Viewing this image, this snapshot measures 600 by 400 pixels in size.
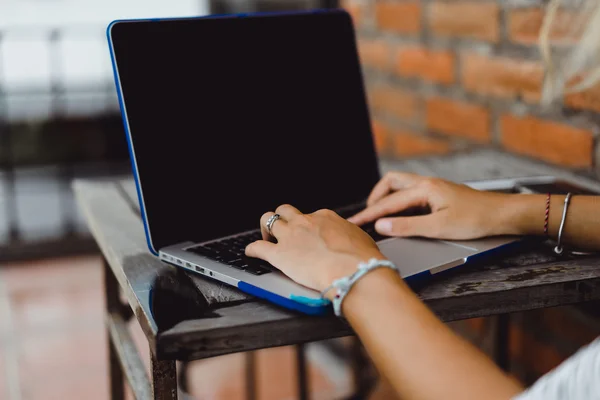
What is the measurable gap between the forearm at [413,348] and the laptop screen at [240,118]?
0.94ft

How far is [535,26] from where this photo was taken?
1.23 m

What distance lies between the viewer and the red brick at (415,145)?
5.17ft

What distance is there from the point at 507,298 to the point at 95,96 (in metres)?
2.87

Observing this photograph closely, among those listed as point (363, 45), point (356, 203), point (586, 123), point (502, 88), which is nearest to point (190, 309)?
point (356, 203)

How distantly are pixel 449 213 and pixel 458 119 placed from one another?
75 centimetres

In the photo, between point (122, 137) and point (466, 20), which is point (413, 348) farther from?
point (122, 137)

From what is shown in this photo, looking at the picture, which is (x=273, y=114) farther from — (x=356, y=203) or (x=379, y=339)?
(x=379, y=339)

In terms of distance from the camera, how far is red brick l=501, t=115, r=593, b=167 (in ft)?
3.82

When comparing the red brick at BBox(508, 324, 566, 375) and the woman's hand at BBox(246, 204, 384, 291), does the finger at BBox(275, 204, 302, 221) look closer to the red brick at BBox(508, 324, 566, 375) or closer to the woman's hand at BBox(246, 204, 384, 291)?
the woman's hand at BBox(246, 204, 384, 291)

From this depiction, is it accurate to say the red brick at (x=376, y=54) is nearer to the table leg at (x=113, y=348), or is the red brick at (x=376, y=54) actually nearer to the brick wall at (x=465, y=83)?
the brick wall at (x=465, y=83)

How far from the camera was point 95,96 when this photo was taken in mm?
3234

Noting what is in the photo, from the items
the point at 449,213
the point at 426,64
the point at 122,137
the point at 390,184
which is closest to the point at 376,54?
the point at 426,64

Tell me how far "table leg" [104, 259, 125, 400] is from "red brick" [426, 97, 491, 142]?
788 mm

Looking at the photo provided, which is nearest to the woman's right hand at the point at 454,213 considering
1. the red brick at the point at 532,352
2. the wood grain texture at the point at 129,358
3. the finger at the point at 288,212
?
the finger at the point at 288,212
